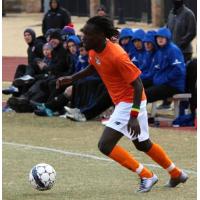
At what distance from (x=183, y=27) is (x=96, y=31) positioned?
25.0ft

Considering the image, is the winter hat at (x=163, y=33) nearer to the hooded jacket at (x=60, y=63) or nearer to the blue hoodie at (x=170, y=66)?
the blue hoodie at (x=170, y=66)

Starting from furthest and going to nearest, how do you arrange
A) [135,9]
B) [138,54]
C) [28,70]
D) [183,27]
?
[135,9], [28,70], [183,27], [138,54]

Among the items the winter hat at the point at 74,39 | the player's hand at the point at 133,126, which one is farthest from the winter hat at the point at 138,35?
the player's hand at the point at 133,126

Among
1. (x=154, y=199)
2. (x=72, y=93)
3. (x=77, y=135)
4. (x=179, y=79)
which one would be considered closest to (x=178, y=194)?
(x=154, y=199)

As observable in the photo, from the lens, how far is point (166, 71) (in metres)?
14.7

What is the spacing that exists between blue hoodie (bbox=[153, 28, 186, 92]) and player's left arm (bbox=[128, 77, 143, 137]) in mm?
5656

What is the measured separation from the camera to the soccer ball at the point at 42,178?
30.3ft

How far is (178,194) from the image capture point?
9.14 metres

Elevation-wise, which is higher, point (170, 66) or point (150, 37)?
point (150, 37)

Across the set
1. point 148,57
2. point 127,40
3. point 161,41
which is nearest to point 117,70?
point 161,41

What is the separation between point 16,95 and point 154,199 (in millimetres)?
8805

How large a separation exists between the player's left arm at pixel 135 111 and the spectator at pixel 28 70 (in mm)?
8369

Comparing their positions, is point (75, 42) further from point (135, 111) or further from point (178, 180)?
point (135, 111)

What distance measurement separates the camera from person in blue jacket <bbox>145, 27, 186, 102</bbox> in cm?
1461
